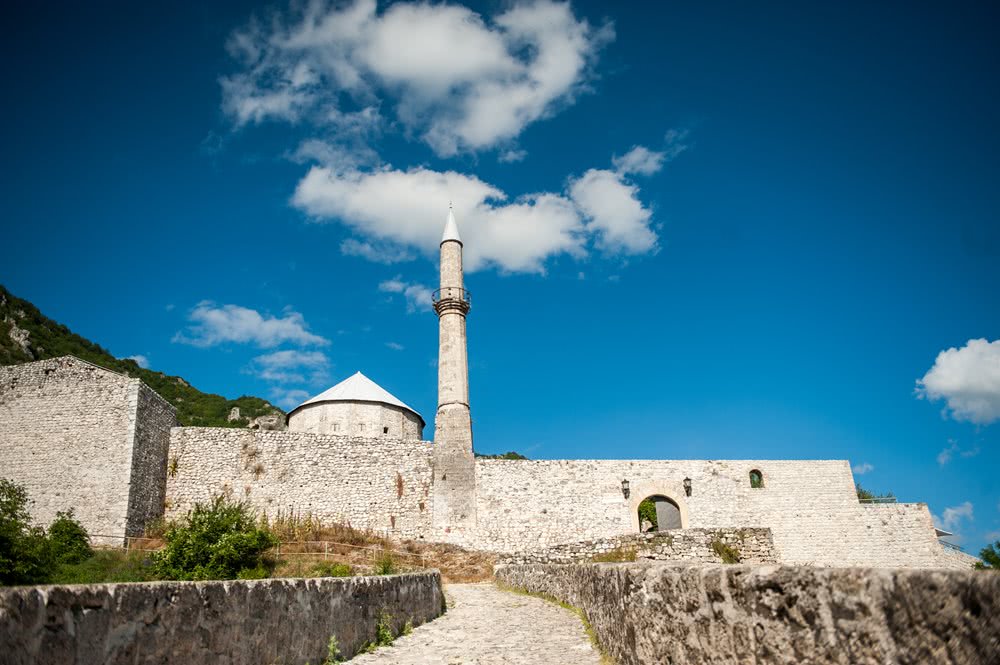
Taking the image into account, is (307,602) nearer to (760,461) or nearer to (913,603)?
(913,603)

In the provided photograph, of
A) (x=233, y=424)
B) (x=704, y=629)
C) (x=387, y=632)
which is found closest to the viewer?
(x=704, y=629)

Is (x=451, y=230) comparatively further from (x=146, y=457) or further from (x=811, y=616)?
(x=811, y=616)

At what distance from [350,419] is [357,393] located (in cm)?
144

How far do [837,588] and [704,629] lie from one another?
1.23 meters

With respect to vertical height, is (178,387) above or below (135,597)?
above

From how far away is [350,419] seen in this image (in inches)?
1129

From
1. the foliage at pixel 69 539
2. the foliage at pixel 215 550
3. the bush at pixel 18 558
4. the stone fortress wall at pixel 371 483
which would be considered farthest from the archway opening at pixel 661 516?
the bush at pixel 18 558

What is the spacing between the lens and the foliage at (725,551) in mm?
12211

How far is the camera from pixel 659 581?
13.6ft

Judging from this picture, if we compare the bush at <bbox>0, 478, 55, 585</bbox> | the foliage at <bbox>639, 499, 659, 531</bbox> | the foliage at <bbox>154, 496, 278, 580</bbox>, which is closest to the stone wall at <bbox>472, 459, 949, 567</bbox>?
the foliage at <bbox>154, 496, 278, 580</bbox>

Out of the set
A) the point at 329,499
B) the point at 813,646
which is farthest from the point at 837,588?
the point at 329,499

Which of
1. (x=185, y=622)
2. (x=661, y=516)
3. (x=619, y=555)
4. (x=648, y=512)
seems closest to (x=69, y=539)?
(x=619, y=555)

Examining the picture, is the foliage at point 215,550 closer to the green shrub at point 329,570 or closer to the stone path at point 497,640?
the green shrub at point 329,570

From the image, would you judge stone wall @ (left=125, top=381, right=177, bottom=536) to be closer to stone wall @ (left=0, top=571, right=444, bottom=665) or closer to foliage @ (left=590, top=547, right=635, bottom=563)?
foliage @ (left=590, top=547, right=635, bottom=563)
